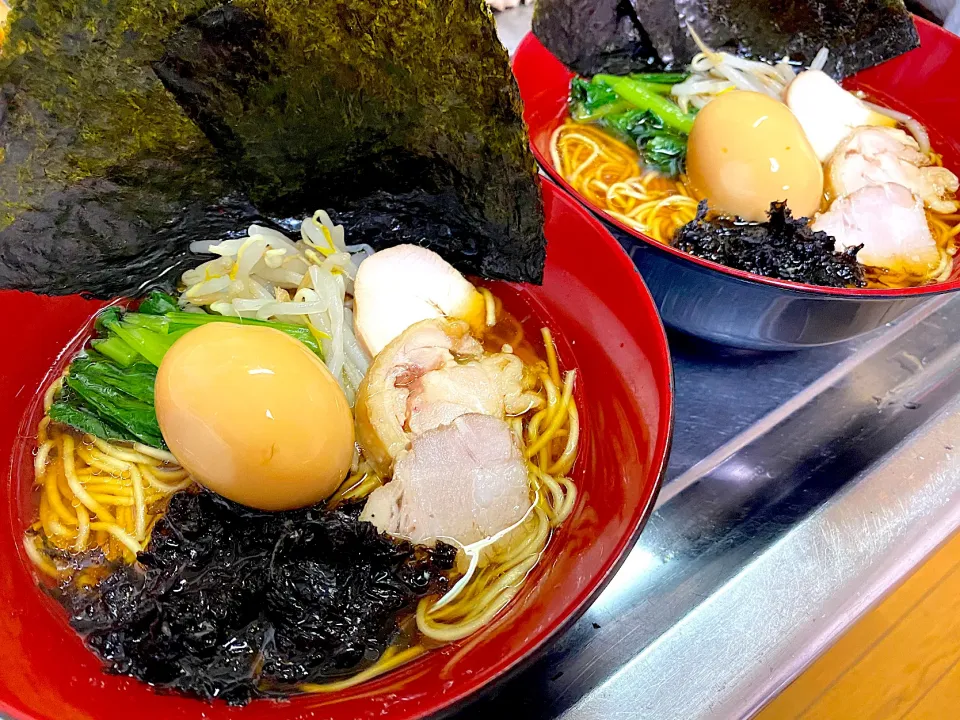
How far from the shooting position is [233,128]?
114cm

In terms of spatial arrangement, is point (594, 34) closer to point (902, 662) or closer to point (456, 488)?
point (456, 488)

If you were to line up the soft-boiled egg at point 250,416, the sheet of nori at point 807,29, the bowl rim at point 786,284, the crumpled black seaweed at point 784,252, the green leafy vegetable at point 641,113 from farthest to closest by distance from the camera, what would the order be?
1. the sheet of nori at point 807,29
2. the green leafy vegetable at point 641,113
3. the crumpled black seaweed at point 784,252
4. the bowl rim at point 786,284
5. the soft-boiled egg at point 250,416

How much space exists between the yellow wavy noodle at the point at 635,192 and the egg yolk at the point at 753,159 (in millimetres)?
104

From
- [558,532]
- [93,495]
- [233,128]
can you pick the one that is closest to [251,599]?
[93,495]

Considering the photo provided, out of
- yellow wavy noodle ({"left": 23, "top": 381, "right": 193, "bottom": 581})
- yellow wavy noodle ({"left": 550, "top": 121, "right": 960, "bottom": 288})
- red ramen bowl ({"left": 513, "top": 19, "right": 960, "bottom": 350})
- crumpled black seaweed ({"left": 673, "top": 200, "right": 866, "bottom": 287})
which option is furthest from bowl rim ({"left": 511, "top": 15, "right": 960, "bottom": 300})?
yellow wavy noodle ({"left": 23, "top": 381, "right": 193, "bottom": 581})

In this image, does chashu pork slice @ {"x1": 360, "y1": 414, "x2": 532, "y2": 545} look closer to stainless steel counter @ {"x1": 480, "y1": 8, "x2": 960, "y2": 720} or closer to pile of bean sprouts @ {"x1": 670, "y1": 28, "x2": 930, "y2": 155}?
stainless steel counter @ {"x1": 480, "y1": 8, "x2": 960, "y2": 720}

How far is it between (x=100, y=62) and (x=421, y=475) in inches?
32.5

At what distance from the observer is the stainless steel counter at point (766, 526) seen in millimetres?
1069

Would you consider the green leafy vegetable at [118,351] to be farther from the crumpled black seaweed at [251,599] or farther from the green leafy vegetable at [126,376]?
the crumpled black seaweed at [251,599]

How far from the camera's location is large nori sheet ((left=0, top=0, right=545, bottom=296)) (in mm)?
1003

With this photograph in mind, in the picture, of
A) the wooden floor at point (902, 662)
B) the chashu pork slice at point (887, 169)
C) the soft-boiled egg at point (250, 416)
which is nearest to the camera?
the soft-boiled egg at point (250, 416)

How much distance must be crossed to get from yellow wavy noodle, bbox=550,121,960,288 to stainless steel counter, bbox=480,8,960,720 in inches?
5.3

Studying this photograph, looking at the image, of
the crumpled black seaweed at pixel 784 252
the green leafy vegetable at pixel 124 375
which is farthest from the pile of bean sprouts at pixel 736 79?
the green leafy vegetable at pixel 124 375

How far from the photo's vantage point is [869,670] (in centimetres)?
132
